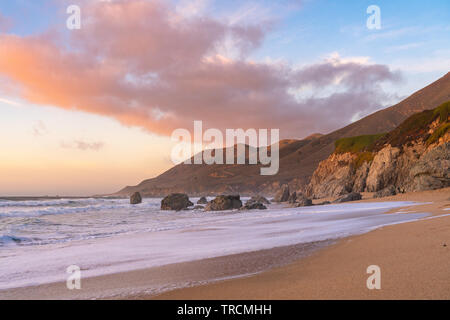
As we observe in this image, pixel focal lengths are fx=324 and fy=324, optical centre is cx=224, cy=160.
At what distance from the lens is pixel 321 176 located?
238 feet

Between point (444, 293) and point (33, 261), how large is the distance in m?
8.34

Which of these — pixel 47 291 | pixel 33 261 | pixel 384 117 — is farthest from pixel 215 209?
pixel 384 117

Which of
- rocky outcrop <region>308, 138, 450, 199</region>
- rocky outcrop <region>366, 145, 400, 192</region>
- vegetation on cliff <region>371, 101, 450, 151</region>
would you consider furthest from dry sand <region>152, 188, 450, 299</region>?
rocky outcrop <region>366, 145, 400, 192</region>

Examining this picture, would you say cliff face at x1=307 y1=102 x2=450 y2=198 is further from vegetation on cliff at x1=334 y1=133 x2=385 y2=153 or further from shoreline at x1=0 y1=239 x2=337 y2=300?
shoreline at x1=0 y1=239 x2=337 y2=300

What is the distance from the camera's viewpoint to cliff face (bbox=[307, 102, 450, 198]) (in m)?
31.3

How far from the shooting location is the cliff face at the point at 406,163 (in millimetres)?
31344

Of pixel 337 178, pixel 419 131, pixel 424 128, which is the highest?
pixel 424 128

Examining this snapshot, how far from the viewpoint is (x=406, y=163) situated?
4016 centimetres

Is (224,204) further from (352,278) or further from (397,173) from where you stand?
(352,278)

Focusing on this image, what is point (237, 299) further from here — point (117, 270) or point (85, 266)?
point (85, 266)

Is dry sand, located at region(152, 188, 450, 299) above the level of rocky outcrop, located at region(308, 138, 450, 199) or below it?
below

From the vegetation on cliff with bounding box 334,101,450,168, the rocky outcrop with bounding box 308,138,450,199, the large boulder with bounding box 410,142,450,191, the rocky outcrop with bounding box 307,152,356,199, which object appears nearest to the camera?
the large boulder with bounding box 410,142,450,191

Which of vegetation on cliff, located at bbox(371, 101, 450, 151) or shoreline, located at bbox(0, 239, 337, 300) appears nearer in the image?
shoreline, located at bbox(0, 239, 337, 300)

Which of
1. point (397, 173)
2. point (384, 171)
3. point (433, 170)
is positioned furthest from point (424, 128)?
point (433, 170)
